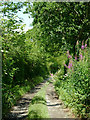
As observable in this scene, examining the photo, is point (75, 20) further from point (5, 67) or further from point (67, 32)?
point (5, 67)

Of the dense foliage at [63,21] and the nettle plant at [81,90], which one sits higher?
the dense foliage at [63,21]

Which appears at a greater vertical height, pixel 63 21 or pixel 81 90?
pixel 63 21

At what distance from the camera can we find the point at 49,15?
8.11 metres

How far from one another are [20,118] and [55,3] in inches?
226

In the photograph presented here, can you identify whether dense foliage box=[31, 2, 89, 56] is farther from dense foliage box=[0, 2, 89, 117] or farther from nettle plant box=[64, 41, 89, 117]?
nettle plant box=[64, 41, 89, 117]

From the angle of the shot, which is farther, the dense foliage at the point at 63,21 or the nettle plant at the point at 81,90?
the dense foliage at the point at 63,21

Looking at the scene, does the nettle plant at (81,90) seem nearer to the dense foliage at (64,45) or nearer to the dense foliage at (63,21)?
the dense foliage at (64,45)

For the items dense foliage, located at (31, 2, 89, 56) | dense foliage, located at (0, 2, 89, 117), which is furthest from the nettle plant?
dense foliage, located at (31, 2, 89, 56)

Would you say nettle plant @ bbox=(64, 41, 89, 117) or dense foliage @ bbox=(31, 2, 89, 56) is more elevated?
dense foliage @ bbox=(31, 2, 89, 56)

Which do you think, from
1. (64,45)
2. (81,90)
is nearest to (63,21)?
(64,45)

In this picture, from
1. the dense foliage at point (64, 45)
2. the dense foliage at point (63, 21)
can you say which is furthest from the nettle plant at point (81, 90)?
the dense foliage at point (63, 21)

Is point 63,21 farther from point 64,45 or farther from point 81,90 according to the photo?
point 81,90

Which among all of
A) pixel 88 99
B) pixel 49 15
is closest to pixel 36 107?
pixel 88 99

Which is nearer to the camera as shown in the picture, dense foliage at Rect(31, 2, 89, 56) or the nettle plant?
the nettle plant
